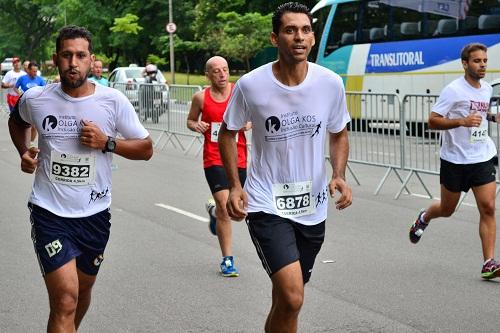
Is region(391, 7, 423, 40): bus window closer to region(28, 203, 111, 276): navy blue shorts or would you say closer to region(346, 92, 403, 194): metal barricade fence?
region(346, 92, 403, 194): metal barricade fence

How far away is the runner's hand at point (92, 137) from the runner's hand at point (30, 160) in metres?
0.30

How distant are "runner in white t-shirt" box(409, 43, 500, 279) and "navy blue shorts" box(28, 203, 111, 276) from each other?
12.6ft

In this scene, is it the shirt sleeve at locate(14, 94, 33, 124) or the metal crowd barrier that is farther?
the metal crowd barrier

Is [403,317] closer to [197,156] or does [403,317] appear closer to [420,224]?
[420,224]

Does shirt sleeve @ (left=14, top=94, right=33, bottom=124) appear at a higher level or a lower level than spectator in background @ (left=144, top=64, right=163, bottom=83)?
higher

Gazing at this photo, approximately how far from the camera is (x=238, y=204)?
540 centimetres

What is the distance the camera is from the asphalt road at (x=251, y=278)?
6980 millimetres

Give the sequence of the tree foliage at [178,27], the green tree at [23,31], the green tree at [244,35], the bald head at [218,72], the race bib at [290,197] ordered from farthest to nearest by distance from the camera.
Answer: the green tree at [23,31] → the tree foliage at [178,27] → the green tree at [244,35] → the bald head at [218,72] → the race bib at [290,197]

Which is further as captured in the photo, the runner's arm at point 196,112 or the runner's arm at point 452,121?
the runner's arm at point 196,112

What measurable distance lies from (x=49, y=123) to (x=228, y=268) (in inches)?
132

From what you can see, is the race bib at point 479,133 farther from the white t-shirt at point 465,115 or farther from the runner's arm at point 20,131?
the runner's arm at point 20,131

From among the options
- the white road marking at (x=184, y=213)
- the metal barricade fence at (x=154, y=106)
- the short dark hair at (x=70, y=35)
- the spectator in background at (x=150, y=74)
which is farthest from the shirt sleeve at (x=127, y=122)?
the spectator in background at (x=150, y=74)

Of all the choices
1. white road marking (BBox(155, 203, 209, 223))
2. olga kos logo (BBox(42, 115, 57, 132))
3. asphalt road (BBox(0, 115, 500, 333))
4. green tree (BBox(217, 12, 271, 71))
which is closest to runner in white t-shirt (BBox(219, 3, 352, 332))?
olga kos logo (BBox(42, 115, 57, 132))

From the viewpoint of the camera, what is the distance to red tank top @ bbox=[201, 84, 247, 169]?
29.4 ft
